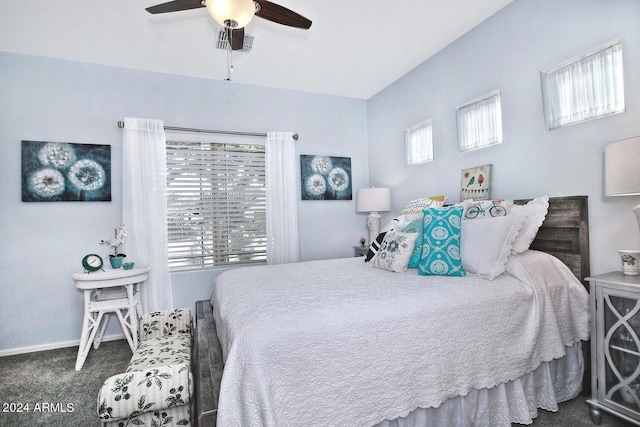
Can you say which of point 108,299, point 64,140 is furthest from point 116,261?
point 64,140

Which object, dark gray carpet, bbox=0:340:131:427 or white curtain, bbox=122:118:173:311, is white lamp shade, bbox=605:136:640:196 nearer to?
dark gray carpet, bbox=0:340:131:427

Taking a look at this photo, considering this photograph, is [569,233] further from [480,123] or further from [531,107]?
[480,123]

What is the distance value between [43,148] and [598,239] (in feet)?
14.5

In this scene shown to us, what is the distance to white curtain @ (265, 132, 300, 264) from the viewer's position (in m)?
3.70

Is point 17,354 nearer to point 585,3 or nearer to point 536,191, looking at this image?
point 536,191

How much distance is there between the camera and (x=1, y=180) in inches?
112

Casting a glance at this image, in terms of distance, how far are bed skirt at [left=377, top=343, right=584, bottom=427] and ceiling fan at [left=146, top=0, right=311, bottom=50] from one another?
6.92 feet

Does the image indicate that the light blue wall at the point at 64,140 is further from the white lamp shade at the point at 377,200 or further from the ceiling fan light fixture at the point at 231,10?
the ceiling fan light fixture at the point at 231,10

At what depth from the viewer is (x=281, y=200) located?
3734 mm

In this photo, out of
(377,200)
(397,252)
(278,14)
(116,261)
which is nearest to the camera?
(278,14)

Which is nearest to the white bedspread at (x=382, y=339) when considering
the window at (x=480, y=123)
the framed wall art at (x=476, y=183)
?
the framed wall art at (x=476, y=183)

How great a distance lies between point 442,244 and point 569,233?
823 mm

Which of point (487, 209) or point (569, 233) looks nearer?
point (569, 233)

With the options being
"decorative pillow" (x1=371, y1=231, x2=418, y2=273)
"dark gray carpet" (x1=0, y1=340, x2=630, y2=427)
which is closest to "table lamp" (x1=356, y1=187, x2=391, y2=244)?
"decorative pillow" (x1=371, y1=231, x2=418, y2=273)
